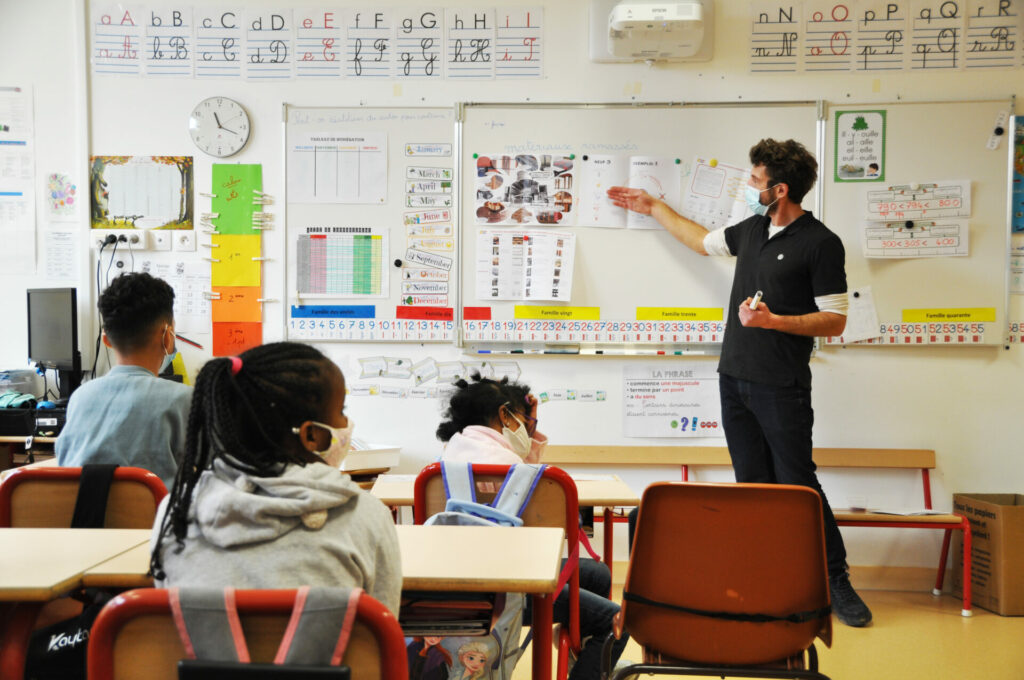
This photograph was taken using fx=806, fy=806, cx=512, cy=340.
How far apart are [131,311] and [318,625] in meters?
1.56

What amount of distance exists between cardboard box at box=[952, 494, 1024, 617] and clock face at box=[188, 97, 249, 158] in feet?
→ 12.8

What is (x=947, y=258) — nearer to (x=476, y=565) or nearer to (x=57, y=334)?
(x=476, y=565)

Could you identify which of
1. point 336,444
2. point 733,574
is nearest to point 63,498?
point 336,444

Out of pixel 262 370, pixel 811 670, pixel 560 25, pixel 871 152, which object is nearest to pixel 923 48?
pixel 871 152

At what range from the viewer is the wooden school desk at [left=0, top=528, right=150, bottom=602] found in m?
1.30

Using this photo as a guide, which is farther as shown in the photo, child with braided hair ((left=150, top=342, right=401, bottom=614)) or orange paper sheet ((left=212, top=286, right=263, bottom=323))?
orange paper sheet ((left=212, top=286, right=263, bottom=323))

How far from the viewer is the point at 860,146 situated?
3885mm

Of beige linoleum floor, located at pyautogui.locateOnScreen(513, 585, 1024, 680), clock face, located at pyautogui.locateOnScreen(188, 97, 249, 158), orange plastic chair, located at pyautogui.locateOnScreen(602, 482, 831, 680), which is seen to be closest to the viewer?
orange plastic chair, located at pyautogui.locateOnScreen(602, 482, 831, 680)

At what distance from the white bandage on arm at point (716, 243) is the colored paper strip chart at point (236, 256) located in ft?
7.21

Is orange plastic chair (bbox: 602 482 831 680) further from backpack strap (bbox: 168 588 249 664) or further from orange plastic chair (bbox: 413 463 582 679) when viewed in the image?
backpack strap (bbox: 168 588 249 664)

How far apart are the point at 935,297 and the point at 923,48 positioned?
120cm

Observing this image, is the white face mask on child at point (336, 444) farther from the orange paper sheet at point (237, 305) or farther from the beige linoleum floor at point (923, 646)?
the orange paper sheet at point (237, 305)

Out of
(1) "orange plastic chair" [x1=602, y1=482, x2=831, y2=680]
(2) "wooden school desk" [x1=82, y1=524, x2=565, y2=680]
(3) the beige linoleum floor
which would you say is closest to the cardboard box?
(3) the beige linoleum floor

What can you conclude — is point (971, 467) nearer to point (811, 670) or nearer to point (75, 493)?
point (811, 670)
